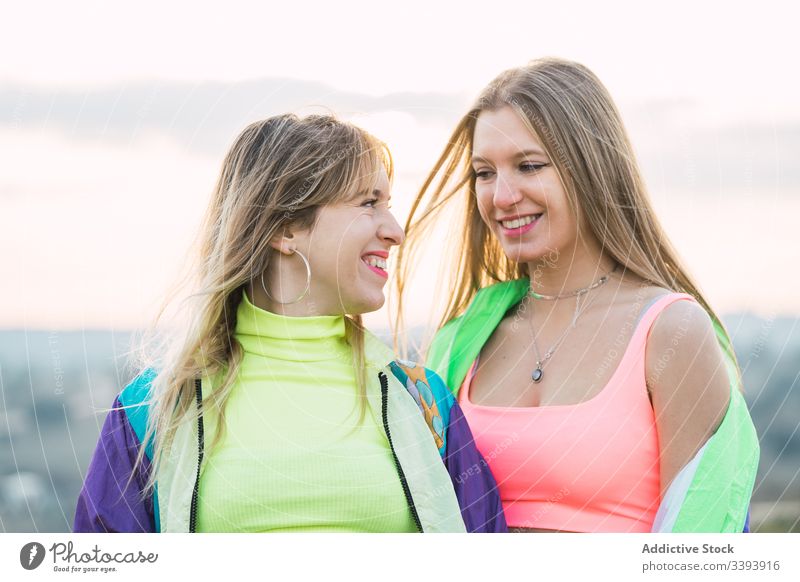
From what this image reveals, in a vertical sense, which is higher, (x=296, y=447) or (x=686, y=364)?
(x=686, y=364)

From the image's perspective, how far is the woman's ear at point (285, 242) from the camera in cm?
306

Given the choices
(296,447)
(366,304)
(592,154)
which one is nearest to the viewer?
(296,447)

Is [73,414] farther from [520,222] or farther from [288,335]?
[520,222]

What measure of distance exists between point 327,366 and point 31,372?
101cm

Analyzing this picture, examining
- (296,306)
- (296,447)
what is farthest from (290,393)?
(296,306)

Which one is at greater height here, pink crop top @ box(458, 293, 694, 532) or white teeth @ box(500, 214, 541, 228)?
white teeth @ box(500, 214, 541, 228)

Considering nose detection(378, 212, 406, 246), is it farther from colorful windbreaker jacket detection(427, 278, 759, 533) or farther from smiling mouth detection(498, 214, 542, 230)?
colorful windbreaker jacket detection(427, 278, 759, 533)

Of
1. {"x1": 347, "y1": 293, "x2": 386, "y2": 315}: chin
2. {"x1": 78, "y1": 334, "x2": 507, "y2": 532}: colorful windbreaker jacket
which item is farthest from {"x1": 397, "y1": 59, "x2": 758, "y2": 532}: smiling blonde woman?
{"x1": 347, "y1": 293, "x2": 386, "y2": 315}: chin

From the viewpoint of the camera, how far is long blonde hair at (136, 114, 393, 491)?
118 inches

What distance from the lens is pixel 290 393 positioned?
118 inches

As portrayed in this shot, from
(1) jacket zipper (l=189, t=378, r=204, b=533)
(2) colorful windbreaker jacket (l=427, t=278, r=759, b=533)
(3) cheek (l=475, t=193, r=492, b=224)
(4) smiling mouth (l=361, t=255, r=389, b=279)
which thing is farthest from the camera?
(3) cheek (l=475, t=193, r=492, b=224)

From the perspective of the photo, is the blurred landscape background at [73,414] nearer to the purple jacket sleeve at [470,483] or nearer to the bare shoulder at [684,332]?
the bare shoulder at [684,332]

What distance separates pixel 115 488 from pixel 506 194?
1.45m

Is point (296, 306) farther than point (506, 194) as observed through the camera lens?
No
